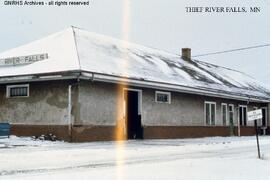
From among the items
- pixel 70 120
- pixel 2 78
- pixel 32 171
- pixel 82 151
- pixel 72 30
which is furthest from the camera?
pixel 72 30

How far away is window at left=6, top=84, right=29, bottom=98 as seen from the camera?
23.6m

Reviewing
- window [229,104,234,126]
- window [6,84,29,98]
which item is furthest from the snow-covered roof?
window [229,104,234,126]

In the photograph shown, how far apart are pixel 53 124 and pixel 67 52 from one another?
3522mm

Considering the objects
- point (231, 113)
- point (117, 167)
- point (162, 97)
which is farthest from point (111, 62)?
point (117, 167)

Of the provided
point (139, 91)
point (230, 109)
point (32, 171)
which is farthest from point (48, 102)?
point (230, 109)

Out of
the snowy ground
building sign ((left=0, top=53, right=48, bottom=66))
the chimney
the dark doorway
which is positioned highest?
the chimney

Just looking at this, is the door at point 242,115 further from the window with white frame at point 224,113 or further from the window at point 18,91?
the window at point 18,91

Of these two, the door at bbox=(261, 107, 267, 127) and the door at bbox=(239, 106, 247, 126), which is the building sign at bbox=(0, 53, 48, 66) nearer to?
the door at bbox=(239, 106, 247, 126)

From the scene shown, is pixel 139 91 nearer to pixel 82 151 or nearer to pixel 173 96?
pixel 173 96

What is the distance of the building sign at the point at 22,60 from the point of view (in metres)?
23.9

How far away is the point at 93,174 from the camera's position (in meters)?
10.2

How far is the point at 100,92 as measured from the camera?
22.9 m

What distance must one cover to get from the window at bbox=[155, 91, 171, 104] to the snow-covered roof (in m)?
0.76

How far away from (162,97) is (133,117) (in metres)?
2.16
